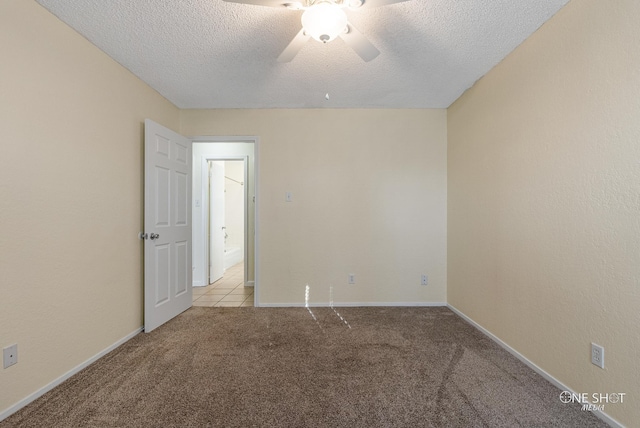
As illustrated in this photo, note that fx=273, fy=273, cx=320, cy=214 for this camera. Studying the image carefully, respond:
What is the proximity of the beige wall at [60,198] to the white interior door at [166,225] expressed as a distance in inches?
5.5

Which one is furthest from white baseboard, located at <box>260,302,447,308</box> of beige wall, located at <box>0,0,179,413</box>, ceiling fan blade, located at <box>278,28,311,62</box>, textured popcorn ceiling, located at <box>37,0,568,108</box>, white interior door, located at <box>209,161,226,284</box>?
ceiling fan blade, located at <box>278,28,311,62</box>

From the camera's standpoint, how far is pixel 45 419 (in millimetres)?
1501

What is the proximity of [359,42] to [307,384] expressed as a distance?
2.18m

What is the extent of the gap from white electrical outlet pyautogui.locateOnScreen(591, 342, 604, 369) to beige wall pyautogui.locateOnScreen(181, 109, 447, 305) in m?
1.82

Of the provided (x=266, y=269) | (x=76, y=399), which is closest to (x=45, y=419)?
(x=76, y=399)

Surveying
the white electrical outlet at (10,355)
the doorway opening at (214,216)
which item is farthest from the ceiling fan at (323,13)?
the doorway opening at (214,216)

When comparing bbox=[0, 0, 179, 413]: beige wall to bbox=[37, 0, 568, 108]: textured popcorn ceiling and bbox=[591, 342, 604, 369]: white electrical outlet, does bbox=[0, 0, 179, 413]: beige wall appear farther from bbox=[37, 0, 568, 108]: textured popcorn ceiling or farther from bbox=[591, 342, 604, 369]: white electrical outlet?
bbox=[591, 342, 604, 369]: white electrical outlet

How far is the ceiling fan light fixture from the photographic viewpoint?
4.58 feet

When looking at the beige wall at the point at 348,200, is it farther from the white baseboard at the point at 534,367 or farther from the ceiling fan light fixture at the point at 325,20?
the ceiling fan light fixture at the point at 325,20

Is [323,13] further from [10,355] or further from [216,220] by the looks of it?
[216,220]

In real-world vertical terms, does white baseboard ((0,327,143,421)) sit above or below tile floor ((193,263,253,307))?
above

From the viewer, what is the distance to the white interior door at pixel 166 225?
2619mm

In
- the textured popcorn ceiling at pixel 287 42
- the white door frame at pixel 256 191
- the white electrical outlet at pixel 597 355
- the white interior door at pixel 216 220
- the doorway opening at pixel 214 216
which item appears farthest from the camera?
the white interior door at pixel 216 220

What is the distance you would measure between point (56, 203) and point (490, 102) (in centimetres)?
349
